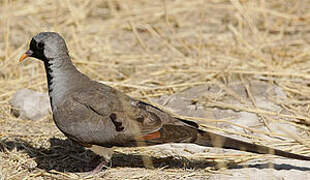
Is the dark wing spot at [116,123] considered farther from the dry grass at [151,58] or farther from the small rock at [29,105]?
the small rock at [29,105]

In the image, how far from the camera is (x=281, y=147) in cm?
409

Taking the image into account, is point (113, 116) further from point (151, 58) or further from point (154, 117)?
point (151, 58)

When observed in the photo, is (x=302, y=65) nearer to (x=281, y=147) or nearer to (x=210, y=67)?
(x=210, y=67)

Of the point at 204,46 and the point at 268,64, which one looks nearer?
the point at 268,64

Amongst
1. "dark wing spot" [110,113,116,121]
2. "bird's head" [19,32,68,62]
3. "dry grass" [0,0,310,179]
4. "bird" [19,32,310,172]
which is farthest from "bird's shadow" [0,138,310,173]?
"bird's head" [19,32,68,62]

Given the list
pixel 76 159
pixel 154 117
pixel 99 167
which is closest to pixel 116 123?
pixel 154 117

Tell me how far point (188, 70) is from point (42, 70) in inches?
60.8

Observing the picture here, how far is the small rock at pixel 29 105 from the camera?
187 inches

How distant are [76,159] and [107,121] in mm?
656

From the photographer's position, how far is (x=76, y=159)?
13.4 ft

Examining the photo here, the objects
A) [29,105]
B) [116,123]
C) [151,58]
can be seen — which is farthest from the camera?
[151,58]

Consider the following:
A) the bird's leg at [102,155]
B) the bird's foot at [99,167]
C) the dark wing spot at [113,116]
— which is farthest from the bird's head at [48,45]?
Result: the bird's foot at [99,167]

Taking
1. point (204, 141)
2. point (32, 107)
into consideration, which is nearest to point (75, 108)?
point (204, 141)

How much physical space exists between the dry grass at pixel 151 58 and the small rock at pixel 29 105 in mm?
85
